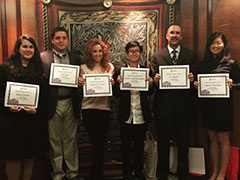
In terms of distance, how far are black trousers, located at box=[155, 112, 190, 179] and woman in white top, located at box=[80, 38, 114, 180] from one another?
2.15 ft

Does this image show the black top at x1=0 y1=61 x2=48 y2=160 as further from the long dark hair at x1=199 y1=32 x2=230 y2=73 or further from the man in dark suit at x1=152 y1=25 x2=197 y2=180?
the long dark hair at x1=199 y1=32 x2=230 y2=73

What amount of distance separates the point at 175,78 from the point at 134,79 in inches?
18.5

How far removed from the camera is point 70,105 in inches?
106

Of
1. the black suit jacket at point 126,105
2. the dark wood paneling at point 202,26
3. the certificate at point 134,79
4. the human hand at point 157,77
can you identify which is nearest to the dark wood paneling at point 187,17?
the dark wood paneling at point 202,26

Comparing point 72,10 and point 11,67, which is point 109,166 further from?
point 72,10

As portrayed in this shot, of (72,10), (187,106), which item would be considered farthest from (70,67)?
(187,106)

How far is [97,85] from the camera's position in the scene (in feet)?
8.52

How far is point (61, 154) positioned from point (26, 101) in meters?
0.78

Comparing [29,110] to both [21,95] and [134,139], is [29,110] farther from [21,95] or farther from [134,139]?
[134,139]

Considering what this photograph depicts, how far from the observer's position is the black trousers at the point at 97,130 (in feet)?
8.50

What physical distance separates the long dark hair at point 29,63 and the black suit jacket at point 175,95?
1.32 meters

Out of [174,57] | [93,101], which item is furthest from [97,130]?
[174,57]

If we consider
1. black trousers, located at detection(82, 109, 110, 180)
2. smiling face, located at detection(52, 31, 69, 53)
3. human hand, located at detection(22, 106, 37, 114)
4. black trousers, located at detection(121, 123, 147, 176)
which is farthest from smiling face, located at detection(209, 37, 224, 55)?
human hand, located at detection(22, 106, 37, 114)

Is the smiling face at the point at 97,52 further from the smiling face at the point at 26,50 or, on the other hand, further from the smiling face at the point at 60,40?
the smiling face at the point at 26,50
